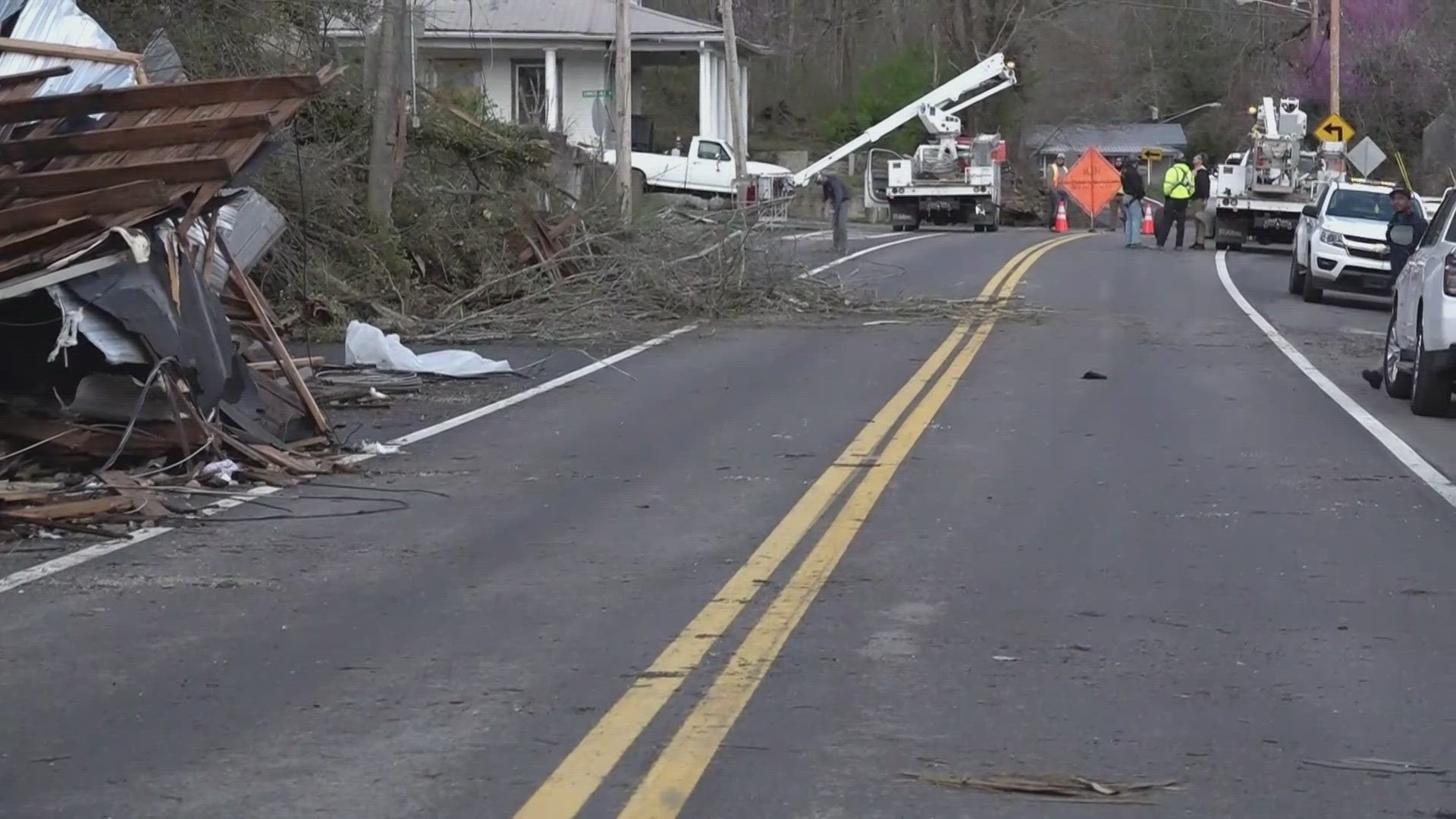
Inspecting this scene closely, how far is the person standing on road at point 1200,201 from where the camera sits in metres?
38.5

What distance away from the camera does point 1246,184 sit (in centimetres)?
3772

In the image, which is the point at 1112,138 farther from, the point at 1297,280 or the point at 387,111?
the point at 387,111

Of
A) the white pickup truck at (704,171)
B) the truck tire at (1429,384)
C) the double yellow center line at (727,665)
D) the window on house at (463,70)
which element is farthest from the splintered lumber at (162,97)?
the white pickup truck at (704,171)

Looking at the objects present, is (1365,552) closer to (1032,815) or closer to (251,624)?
(1032,815)

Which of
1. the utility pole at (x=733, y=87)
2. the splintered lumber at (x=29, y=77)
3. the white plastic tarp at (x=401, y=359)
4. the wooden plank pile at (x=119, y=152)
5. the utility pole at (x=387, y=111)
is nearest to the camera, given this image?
the wooden plank pile at (x=119, y=152)

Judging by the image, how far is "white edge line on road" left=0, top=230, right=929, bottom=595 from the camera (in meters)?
8.31

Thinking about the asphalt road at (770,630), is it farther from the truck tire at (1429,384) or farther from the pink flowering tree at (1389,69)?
the pink flowering tree at (1389,69)

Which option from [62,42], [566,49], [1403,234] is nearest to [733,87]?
[566,49]

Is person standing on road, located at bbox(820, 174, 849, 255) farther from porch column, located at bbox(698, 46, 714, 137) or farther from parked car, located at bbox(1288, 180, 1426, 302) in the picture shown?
porch column, located at bbox(698, 46, 714, 137)

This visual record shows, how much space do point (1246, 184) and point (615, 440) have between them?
1106 inches

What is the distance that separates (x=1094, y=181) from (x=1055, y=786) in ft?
136

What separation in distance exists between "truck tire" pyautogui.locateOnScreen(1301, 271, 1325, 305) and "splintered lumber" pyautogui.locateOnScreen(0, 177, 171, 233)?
1871 cm

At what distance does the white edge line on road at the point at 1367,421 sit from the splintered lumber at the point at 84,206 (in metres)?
7.30

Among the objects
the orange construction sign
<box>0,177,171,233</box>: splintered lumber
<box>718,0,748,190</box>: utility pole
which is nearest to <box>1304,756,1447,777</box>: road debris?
<box>0,177,171,233</box>: splintered lumber
